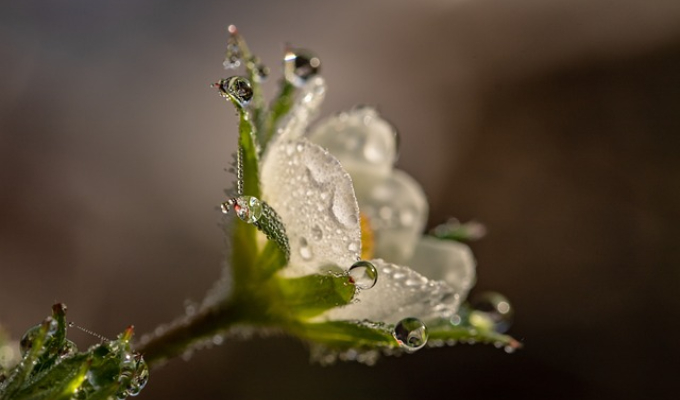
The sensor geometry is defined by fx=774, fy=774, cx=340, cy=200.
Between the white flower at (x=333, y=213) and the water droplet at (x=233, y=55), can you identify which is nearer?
the white flower at (x=333, y=213)

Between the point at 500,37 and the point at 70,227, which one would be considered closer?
the point at 70,227

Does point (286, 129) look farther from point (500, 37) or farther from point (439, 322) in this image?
point (500, 37)

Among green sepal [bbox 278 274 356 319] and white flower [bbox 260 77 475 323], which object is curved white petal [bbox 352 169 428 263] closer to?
white flower [bbox 260 77 475 323]

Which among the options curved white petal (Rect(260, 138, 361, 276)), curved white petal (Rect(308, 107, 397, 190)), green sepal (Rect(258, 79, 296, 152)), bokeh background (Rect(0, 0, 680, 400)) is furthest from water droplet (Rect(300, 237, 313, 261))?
bokeh background (Rect(0, 0, 680, 400))

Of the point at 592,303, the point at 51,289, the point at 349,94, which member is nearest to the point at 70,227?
the point at 51,289

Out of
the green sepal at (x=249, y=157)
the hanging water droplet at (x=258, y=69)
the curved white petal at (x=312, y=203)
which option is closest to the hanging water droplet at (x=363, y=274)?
the curved white petal at (x=312, y=203)

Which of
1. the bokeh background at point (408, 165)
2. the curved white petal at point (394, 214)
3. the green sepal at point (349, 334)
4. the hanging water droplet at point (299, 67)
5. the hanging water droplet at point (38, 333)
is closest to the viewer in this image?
the hanging water droplet at point (38, 333)

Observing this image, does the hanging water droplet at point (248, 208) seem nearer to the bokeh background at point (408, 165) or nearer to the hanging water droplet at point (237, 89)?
the hanging water droplet at point (237, 89)
